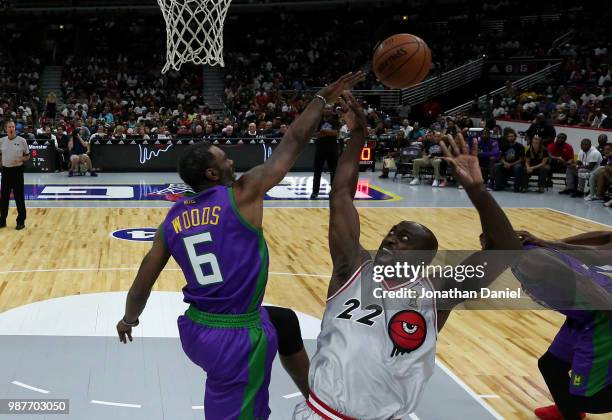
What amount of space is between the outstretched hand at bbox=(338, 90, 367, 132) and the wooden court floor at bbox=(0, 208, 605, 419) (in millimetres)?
2200

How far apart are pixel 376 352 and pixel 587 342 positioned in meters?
1.61

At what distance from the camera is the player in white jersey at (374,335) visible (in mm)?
2094

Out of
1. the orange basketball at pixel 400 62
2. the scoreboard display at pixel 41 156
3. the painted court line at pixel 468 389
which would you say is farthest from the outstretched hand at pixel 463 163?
the scoreboard display at pixel 41 156

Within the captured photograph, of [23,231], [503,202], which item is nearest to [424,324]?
[23,231]

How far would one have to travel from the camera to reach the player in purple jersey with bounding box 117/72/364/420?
8.44 feet

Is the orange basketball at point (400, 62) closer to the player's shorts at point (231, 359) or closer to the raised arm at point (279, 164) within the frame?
the raised arm at point (279, 164)

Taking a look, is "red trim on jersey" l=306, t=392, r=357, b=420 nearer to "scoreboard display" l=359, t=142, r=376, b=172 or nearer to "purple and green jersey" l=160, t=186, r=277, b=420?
"purple and green jersey" l=160, t=186, r=277, b=420

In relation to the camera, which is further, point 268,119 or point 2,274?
point 268,119

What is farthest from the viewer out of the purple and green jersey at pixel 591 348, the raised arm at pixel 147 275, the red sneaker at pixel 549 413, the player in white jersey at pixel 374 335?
the red sneaker at pixel 549 413

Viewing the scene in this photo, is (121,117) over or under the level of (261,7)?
under

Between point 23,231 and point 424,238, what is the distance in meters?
8.17

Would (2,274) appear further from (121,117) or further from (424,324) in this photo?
(121,117)

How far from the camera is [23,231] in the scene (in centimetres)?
909

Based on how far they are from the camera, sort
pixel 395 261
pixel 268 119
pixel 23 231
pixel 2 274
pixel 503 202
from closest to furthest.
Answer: pixel 395 261 < pixel 2 274 < pixel 23 231 < pixel 503 202 < pixel 268 119
